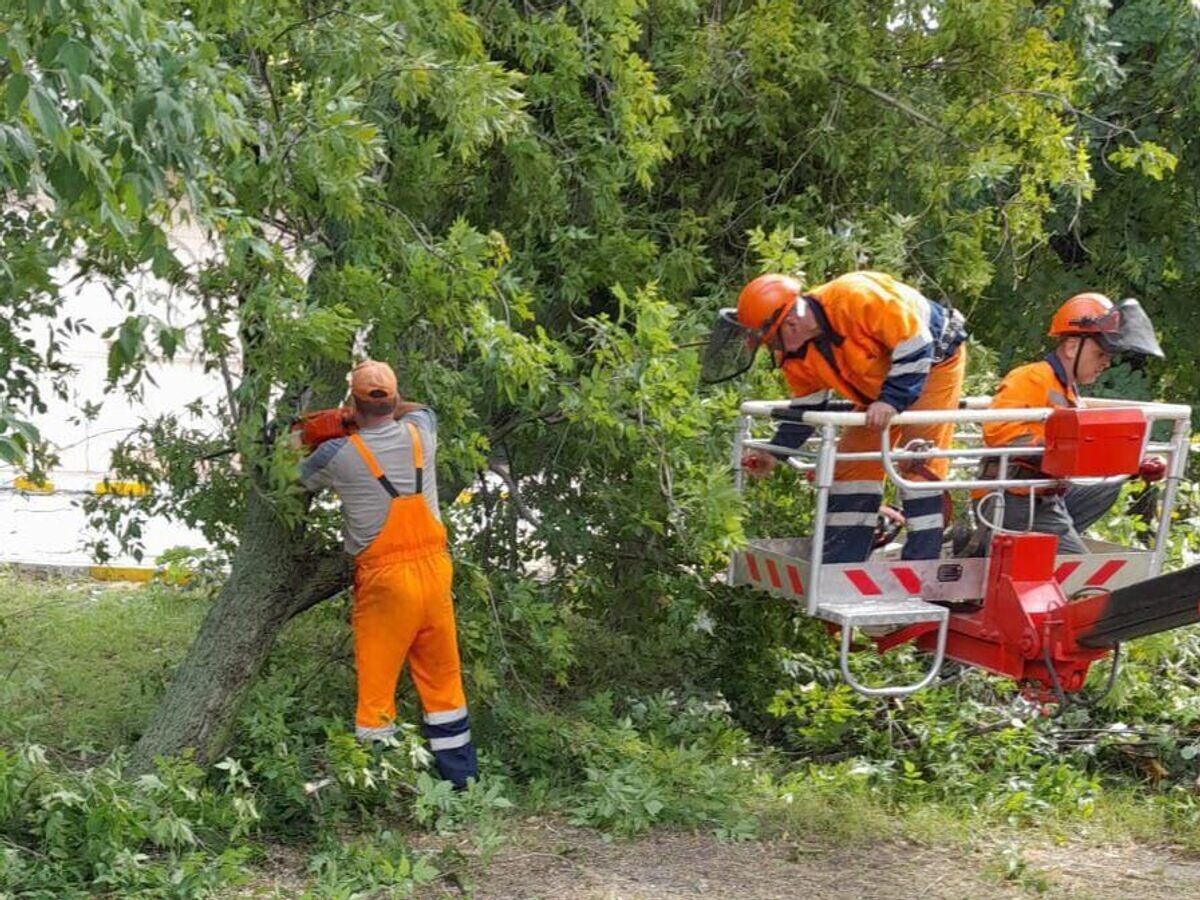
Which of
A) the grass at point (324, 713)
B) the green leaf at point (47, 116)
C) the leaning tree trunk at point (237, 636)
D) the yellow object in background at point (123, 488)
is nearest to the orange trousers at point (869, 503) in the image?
the grass at point (324, 713)

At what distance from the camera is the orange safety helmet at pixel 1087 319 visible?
245 inches

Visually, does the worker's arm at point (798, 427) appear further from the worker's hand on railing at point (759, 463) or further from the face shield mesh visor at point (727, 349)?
the face shield mesh visor at point (727, 349)

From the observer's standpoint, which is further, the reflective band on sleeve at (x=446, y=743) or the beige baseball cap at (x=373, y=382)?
the reflective band on sleeve at (x=446, y=743)

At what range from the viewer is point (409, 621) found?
6246 mm

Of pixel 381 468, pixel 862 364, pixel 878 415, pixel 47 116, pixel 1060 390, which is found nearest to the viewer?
pixel 47 116

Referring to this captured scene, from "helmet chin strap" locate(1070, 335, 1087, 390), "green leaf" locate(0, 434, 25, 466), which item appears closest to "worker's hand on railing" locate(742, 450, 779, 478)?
"helmet chin strap" locate(1070, 335, 1087, 390)

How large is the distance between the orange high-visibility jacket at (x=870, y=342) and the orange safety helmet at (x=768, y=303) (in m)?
0.08

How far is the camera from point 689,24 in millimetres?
7457

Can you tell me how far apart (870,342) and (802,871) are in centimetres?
209

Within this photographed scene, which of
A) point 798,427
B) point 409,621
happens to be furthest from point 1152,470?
point 409,621

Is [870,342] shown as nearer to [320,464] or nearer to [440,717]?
[320,464]

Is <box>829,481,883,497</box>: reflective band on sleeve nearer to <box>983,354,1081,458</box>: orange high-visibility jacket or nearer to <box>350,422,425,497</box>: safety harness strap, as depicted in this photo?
<box>983,354,1081,458</box>: orange high-visibility jacket

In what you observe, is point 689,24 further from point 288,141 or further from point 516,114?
point 288,141

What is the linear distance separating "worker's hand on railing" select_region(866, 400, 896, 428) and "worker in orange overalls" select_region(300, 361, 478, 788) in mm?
1771
